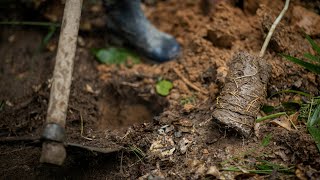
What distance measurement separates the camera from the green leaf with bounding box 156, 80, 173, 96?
2287 mm

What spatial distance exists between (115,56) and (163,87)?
49 cm

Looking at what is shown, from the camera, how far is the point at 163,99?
2.27 m

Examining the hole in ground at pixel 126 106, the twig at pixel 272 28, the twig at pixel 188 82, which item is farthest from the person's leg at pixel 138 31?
the twig at pixel 272 28

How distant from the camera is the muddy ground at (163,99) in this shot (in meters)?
1.74

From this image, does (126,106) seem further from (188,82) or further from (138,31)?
(138,31)

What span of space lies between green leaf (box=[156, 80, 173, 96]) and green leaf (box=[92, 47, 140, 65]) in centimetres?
33

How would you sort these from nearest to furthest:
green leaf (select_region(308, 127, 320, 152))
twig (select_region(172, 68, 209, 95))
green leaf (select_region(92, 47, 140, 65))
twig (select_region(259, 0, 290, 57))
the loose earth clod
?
green leaf (select_region(308, 127, 320, 152)) < the loose earth clod < twig (select_region(259, 0, 290, 57)) < twig (select_region(172, 68, 209, 95)) < green leaf (select_region(92, 47, 140, 65))

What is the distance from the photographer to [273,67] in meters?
2.07

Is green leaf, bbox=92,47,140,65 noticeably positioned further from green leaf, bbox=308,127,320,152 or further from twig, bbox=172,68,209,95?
green leaf, bbox=308,127,320,152

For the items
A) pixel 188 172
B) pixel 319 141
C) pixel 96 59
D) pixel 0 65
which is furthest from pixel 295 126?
pixel 0 65

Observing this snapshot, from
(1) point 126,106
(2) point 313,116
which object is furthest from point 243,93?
(1) point 126,106

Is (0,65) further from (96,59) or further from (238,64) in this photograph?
(238,64)

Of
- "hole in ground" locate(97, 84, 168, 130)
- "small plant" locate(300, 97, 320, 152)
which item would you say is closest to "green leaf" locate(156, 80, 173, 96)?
"hole in ground" locate(97, 84, 168, 130)

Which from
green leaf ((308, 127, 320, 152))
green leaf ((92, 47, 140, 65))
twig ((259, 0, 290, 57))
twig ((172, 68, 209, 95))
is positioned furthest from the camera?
green leaf ((92, 47, 140, 65))
